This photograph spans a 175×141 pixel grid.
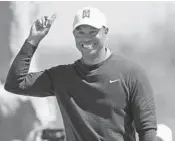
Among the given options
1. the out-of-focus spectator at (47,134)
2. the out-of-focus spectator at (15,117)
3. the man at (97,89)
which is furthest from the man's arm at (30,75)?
the out-of-focus spectator at (15,117)

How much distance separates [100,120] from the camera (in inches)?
41.6

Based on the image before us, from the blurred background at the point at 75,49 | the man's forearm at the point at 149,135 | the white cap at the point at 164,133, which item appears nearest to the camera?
the man's forearm at the point at 149,135

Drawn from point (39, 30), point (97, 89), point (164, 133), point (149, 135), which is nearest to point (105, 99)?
point (97, 89)

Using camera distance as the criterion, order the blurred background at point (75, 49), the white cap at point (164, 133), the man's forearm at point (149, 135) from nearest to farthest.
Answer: the man's forearm at point (149, 135) → the white cap at point (164, 133) → the blurred background at point (75, 49)

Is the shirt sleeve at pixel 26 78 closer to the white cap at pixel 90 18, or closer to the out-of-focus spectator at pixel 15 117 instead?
the white cap at pixel 90 18

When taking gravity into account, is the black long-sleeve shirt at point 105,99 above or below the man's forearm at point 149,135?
above

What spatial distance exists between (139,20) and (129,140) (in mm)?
802

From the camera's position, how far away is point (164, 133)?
1629 millimetres

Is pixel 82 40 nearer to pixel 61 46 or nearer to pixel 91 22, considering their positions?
pixel 91 22

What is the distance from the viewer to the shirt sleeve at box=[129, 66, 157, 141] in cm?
103

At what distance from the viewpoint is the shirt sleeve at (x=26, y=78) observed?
1061mm

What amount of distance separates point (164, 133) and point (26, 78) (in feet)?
2.42

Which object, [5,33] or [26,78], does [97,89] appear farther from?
[5,33]

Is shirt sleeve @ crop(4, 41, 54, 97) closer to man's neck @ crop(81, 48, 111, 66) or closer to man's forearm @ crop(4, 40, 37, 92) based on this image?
man's forearm @ crop(4, 40, 37, 92)
